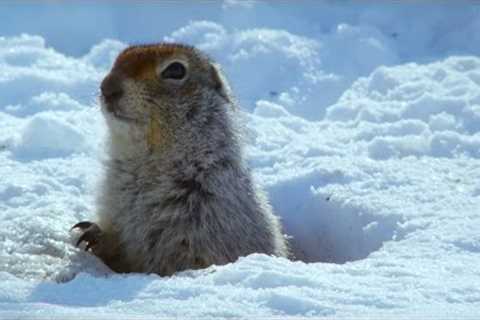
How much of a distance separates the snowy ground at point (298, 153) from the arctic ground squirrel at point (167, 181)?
25 centimetres

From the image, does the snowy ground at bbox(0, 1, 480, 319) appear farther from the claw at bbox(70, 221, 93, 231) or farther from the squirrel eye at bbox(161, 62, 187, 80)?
the squirrel eye at bbox(161, 62, 187, 80)

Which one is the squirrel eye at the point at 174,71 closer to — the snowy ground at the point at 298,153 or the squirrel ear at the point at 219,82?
the squirrel ear at the point at 219,82

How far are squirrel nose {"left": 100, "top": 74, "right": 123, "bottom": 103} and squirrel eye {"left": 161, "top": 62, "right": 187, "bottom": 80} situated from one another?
0.25 meters

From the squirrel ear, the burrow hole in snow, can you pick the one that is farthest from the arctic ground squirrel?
the burrow hole in snow

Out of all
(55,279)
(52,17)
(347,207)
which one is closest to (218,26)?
(52,17)

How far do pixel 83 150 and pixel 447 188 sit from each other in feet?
7.39

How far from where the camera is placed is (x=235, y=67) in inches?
313

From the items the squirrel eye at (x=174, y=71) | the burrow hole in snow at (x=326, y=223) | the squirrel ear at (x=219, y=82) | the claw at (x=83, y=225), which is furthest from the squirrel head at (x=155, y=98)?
the burrow hole in snow at (x=326, y=223)

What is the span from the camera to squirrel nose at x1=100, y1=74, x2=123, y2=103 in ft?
16.9

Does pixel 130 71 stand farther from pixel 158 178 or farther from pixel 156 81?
pixel 158 178

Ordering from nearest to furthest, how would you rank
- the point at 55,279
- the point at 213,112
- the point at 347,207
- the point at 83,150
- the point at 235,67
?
the point at 55,279, the point at 213,112, the point at 347,207, the point at 83,150, the point at 235,67

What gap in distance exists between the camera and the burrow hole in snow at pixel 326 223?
587 centimetres

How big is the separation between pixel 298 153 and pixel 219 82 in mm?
1388

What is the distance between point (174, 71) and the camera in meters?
5.36
